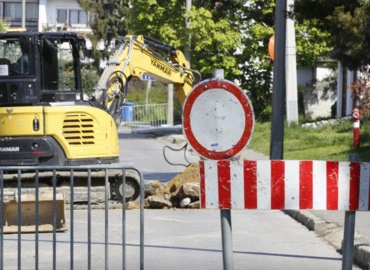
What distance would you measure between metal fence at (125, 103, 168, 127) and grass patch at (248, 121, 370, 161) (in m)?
15.3

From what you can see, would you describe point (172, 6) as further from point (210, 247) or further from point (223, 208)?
point (223, 208)

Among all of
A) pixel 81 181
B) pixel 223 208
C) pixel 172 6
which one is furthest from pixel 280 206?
pixel 172 6

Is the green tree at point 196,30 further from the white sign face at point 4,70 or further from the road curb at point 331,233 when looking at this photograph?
the road curb at point 331,233

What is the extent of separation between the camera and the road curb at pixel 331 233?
11.0 m

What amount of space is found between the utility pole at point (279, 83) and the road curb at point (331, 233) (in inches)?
127

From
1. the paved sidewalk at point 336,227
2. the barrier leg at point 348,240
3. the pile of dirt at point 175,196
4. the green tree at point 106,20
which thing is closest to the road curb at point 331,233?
the paved sidewalk at point 336,227

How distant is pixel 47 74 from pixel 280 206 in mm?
10151

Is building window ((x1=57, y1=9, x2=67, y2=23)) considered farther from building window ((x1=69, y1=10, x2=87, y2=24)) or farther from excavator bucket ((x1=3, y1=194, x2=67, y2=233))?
excavator bucket ((x1=3, y1=194, x2=67, y2=233))

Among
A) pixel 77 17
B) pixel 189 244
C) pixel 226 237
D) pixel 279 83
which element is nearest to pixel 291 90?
pixel 279 83

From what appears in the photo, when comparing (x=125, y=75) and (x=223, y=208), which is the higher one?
(x=125, y=75)

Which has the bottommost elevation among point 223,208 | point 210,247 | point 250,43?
point 210,247

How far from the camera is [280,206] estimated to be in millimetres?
8469

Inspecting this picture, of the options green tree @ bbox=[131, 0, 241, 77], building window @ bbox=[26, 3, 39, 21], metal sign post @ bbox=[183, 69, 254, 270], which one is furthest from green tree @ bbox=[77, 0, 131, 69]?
metal sign post @ bbox=[183, 69, 254, 270]

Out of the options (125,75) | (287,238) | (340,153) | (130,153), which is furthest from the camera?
(130,153)
